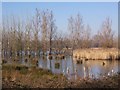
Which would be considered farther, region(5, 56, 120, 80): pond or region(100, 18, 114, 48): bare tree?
region(100, 18, 114, 48): bare tree

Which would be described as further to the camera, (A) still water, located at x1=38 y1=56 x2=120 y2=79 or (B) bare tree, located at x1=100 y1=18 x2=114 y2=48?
(B) bare tree, located at x1=100 y1=18 x2=114 y2=48

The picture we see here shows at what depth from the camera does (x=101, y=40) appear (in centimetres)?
4972

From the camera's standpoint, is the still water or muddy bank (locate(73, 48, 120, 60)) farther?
muddy bank (locate(73, 48, 120, 60))

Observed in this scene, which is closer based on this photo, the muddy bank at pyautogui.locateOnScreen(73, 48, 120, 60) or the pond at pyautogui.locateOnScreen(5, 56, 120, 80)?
the pond at pyautogui.locateOnScreen(5, 56, 120, 80)

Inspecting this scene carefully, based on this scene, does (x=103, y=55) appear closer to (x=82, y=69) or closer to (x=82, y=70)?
(x=82, y=69)

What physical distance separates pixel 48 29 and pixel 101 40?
1014 cm

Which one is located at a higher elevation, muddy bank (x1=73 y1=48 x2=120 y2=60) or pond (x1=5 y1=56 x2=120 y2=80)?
muddy bank (x1=73 y1=48 x2=120 y2=60)

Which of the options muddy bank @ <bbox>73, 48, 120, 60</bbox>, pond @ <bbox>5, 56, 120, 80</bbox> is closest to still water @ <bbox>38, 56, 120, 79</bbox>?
pond @ <bbox>5, 56, 120, 80</bbox>

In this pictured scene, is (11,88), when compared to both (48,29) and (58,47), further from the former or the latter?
(58,47)

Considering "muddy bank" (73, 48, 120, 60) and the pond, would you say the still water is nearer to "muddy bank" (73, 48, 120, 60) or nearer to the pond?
the pond

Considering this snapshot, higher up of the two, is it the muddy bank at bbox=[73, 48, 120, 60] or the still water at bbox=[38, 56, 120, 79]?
the muddy bank at bbox=[73, 48, 120, 60]

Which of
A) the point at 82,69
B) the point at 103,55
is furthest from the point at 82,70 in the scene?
the point at 103,55

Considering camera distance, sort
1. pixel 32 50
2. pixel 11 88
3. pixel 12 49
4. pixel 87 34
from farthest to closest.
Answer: pixel 87 34 → pixel 32 50 → pixel 12 49 → pixel 11 88

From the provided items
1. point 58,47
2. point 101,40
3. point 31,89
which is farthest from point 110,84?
point 58,47
